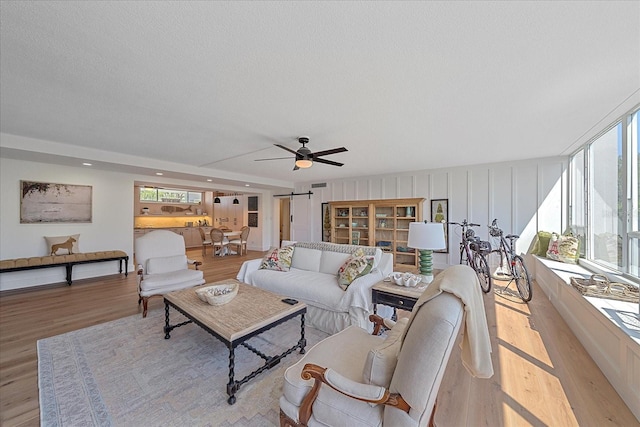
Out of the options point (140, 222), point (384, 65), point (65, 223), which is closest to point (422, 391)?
point (384, 65)

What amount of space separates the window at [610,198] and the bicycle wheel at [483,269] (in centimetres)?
128

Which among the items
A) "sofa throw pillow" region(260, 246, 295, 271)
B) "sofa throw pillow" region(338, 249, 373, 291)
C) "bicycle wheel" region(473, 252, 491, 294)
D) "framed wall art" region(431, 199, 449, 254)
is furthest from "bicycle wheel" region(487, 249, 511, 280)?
"sofa throw pillow" region(260, 246, 295, 271)

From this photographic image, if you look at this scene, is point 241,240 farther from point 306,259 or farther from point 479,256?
point 479,256

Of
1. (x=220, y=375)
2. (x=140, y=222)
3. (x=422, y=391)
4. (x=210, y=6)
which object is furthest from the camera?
(x=140, y=222)

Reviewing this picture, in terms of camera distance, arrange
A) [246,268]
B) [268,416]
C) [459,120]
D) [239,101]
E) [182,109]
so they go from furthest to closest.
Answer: [246,268]
[459,120]
[182,109]
[239,101]
[268,416]

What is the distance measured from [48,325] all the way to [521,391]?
194 inches

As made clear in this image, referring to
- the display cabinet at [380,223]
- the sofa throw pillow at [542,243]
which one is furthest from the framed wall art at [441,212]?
the sofa throw pillow at [542,243]

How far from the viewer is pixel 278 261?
12.1 ft

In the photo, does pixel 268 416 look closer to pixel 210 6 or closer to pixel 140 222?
pixel 210 6

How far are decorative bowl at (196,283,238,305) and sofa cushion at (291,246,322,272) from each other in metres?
1.31

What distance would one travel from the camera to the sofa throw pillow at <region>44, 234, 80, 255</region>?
15.3 ft

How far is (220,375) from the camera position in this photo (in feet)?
6.79

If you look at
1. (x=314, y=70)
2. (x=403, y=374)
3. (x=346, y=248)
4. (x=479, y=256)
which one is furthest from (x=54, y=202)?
(x=479, y=256)

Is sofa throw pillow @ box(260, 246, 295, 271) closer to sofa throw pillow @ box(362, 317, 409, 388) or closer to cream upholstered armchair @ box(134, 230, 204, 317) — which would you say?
cream upholstered armchair @ box(134, 230, 204, 317)
